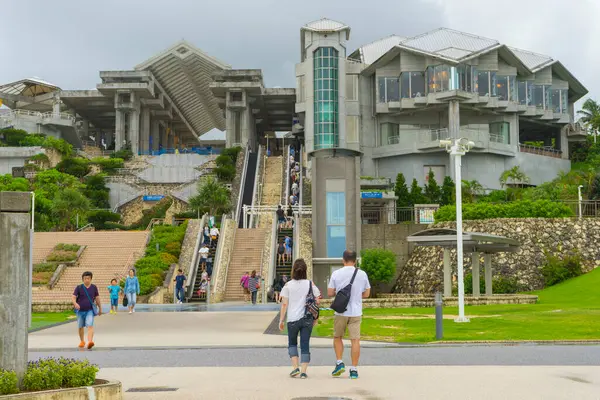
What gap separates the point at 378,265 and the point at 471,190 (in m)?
20.9

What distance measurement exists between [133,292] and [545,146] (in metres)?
49.7

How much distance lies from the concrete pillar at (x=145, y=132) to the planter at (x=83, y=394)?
75909 mm

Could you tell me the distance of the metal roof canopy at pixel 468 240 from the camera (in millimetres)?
26828

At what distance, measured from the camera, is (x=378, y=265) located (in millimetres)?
35938

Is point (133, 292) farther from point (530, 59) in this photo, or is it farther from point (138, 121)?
point (138, 121)

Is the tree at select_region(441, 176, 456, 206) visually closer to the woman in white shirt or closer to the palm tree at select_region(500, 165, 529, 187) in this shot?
the palm tree at select_region(500, 165, 529, 187)

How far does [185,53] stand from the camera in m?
81.2

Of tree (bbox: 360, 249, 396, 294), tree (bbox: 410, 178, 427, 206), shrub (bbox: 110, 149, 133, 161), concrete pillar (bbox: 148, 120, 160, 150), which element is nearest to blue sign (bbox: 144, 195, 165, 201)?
shrub (bbox: 110, 149, 133, 161)

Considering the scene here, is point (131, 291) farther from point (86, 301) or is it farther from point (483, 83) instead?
point (483, 83)

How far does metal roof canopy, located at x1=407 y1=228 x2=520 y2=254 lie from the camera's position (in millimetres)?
26828

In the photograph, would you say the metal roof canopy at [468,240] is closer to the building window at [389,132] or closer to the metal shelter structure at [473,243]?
the metal shelter structure at [473,243]

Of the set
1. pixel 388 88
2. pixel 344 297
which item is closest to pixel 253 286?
pixel 344 297

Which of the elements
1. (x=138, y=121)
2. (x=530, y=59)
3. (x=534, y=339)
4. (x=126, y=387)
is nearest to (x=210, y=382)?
(x=126, y=387)

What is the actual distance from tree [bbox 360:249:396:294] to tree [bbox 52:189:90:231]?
Answer: 20936 millimetres
